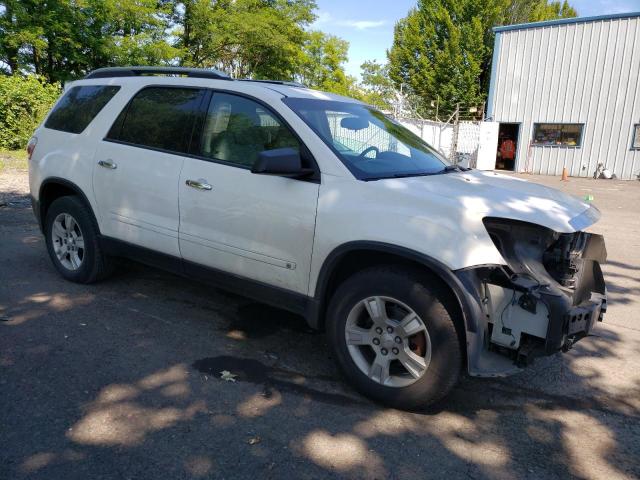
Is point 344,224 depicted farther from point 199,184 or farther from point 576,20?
point 576,20

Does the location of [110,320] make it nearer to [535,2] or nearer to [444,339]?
[444,339]

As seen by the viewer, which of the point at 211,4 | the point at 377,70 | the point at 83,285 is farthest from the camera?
the point at 377,70

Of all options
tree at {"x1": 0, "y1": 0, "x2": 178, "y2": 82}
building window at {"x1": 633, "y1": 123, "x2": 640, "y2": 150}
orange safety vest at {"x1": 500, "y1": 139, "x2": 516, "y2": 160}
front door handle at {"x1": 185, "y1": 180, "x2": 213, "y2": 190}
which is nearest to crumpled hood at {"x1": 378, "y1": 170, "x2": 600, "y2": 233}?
front door handle at {"x1": 185, "y1": 180, "x2": 213, "y2": 190}

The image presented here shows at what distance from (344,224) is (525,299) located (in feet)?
3.53

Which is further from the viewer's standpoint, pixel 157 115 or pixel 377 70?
pixel 377 70

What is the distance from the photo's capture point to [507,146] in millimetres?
23656

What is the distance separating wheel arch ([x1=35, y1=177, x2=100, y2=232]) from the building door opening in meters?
21.5

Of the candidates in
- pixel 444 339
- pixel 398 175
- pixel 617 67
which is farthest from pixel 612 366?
pixel 617 67

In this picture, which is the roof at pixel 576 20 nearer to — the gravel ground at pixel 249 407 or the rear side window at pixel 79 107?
the gravel ground at pixel 249 407

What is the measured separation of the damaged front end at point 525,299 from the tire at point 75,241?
3370mm

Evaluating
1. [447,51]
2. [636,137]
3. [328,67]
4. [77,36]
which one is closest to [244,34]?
[77,36]

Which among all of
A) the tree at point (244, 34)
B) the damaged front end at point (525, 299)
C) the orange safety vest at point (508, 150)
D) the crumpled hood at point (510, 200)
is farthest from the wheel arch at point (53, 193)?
the tree at point (244, 34)

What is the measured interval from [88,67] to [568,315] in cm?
2705

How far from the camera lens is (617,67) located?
65.4 feet
